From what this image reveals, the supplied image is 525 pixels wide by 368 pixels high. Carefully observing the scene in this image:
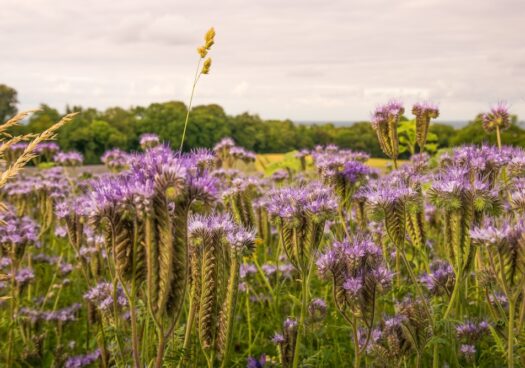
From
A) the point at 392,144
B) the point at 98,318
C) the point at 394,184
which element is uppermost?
the point at 392,144

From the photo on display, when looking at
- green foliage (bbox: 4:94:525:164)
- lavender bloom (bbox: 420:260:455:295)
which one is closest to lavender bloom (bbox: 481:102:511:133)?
lavender bloom (bbox: 420:260:455:295)

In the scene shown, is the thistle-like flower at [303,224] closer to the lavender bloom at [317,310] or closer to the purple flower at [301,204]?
the purple flower at [301,204]

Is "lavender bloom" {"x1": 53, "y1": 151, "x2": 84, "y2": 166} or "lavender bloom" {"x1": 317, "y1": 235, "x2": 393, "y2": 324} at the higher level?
"lavender bloom" {"x1": 53, "y1": 151, "x2": 84, "y2": 166}

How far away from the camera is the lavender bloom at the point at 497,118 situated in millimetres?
6203

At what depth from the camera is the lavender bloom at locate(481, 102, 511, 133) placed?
620cm

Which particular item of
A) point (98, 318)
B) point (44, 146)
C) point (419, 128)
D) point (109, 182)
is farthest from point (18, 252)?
point (44, 146)

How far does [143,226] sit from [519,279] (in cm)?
207

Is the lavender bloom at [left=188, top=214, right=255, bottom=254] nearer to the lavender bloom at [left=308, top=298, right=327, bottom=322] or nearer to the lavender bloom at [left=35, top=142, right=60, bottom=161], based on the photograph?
the lavender bloom at [left=308, top=298, right=327, bottom=322]

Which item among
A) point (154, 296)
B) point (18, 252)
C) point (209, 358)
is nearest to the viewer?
point (154, 296)

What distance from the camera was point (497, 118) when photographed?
20.4 feet

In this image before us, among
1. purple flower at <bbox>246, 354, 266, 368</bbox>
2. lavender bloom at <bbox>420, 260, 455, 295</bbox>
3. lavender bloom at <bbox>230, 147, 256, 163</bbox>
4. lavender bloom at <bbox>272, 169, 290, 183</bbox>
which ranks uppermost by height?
lavender bloom at <bbox>230, 147, 256, 163</bbox>

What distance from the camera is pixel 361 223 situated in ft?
18.3

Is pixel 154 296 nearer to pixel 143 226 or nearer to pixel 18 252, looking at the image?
pixel 143 226

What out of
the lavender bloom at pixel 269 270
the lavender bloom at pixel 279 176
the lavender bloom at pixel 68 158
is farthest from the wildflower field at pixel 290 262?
the lavender bloom at pixel 68 158
